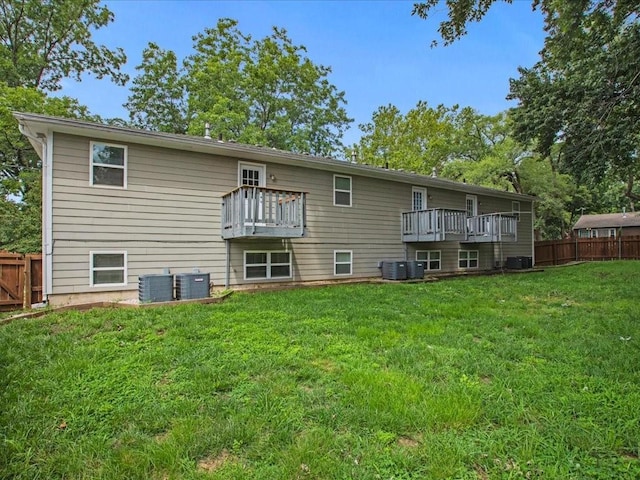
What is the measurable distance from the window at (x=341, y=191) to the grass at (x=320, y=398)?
20.8ft

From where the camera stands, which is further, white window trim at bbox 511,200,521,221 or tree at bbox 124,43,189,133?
tree at bbox 124,43,189,133

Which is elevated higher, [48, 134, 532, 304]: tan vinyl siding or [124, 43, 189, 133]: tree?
[124, 43, 189, 133]: tree

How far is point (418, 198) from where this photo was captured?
13555 millimetres

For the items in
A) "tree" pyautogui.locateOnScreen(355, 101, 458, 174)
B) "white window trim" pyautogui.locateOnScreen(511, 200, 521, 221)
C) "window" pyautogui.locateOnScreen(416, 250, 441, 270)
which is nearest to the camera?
"window" pyautogui.locateOnScreen(416, 250, 441, 270)

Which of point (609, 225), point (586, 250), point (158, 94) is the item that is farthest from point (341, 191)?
point (609, 225)

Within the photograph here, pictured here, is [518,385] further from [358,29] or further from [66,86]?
[66,86]

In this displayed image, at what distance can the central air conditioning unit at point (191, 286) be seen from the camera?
299 inches

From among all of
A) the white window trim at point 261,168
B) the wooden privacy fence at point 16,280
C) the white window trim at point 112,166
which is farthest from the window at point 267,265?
the wooden privacy fence at point 16,280

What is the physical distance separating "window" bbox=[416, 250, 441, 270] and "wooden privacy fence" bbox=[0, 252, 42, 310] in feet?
38.4

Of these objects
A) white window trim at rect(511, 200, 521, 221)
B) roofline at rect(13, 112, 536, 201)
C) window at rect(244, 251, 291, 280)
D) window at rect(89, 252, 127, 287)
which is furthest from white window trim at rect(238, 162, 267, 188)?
white window trim at rect(511, 200, 521, 221)

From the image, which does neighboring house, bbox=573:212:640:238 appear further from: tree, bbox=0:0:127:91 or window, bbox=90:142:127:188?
tree, bbox=0:0:127:91

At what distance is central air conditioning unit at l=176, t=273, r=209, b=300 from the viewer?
761cm

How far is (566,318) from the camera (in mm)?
5797

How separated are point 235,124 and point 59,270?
15.3 m
